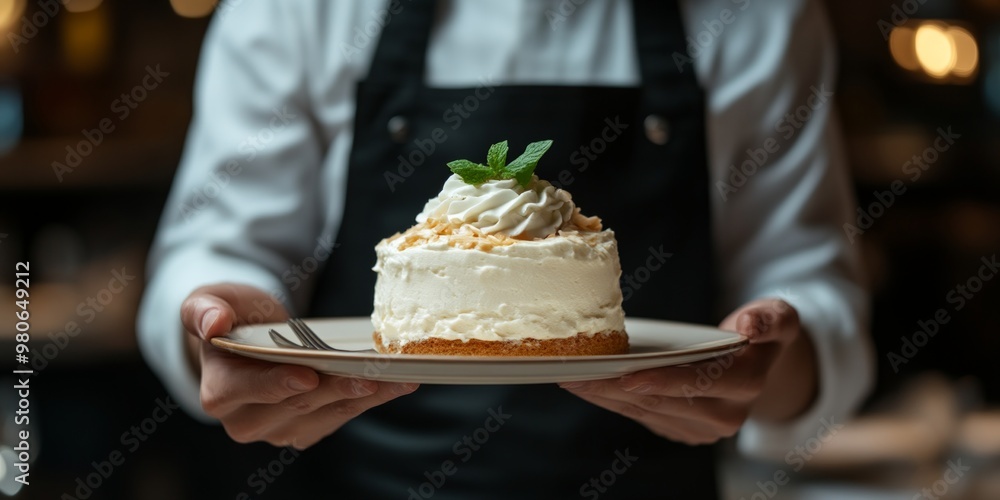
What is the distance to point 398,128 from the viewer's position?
1737 mm

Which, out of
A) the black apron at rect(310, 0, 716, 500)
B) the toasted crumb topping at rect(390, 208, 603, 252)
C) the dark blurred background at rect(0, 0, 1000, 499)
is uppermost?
the toasted crumb topping at rect(390, 208, 603, 252)

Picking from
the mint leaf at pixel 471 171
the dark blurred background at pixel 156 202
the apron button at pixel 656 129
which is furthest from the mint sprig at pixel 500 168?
the dark blurred background at pixel 156 202

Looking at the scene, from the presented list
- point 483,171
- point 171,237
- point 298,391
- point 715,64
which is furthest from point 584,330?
point 171,237

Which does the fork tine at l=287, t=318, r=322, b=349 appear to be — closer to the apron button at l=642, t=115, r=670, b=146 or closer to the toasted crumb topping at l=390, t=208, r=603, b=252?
the toasted crumb topping at l=390, t=208, r=603, b=252

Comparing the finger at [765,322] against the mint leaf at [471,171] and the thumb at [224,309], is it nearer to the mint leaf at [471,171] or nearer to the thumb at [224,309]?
the mint leaf at [471,171]

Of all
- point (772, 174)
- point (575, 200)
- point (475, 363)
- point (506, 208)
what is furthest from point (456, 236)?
point (772, 174)

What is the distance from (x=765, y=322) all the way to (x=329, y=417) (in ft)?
1.93

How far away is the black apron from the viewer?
1.67m

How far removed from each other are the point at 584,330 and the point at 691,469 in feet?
1.82

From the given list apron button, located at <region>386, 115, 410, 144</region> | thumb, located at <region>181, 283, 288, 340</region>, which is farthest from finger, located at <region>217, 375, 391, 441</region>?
apron button, located at <region>386, 115, 410, 144</region>

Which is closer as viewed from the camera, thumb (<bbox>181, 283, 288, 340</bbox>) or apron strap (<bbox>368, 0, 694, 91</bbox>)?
thumb (<bbox>181, 283, 288, 340</bbox>)

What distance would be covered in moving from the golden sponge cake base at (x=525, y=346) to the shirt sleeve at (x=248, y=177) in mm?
479

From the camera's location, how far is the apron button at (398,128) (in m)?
1.74

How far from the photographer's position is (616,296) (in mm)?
1362
